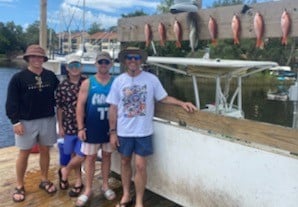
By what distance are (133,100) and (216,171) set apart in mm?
833

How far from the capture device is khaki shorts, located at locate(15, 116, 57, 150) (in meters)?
3.46

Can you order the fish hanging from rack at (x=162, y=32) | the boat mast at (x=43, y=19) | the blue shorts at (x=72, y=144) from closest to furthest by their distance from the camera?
the blue shorts at (x=72, y=144)
the fish hanging from rack at (x=162, y=32)
the boat mast at (x=43, y=19)

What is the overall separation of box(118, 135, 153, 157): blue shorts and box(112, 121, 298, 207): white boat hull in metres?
0.15

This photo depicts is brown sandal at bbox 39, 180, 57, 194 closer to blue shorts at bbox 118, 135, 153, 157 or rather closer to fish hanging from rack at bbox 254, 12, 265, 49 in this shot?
blue shorts at bbox 118, 135, 153, 157

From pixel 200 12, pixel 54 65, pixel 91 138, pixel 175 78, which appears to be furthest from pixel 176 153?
pixel 175 78

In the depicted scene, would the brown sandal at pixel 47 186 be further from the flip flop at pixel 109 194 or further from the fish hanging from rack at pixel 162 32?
the fish hanging from rack at pixel 162 32

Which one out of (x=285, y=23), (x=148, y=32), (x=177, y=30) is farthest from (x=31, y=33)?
(x=285, y=23)

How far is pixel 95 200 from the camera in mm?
3490

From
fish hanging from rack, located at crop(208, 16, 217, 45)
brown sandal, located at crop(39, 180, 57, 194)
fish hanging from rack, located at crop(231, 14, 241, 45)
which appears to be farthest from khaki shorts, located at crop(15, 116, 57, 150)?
fish hanging from rack, located at crop(231, 14, 241, 45)

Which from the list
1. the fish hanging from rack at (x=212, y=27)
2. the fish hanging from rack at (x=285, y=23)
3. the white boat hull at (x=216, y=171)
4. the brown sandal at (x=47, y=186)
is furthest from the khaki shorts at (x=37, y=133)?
the fish hanging from rack at (x=285, y=23)

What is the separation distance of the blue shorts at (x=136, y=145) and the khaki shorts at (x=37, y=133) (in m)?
0.84

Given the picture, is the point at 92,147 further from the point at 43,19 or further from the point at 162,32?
the point at 43,19

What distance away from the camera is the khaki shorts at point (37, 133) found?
3463 millimetres

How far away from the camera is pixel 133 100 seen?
9.91ft
